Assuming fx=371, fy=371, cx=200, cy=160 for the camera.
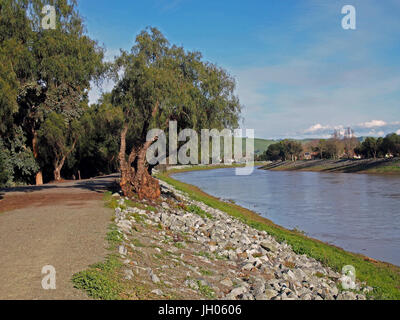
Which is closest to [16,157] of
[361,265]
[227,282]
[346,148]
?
[227,282]

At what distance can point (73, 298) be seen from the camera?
649 centimetres

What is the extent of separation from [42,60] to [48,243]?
11203mm

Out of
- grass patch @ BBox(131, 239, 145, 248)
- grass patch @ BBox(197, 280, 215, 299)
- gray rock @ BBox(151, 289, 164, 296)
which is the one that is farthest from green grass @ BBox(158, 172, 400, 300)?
grass patch @ BBox(131, 239, 145, 248)

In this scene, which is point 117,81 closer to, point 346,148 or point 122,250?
point 122,250

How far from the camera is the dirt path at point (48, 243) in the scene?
22.7 ft

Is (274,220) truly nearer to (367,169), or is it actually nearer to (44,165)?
(44,165)

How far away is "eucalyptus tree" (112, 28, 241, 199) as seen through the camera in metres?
18.8

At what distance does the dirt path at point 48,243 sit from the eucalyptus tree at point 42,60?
490 cm

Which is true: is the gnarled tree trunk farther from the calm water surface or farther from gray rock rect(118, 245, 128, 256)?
gray rock rect(118, 245, 128, 256)

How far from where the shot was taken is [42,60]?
18.1 m

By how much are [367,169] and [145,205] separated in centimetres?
7527

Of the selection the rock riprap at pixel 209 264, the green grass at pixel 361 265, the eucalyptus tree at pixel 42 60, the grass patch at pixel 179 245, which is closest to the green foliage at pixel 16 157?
the eucalyptus tree at pixel 42 60

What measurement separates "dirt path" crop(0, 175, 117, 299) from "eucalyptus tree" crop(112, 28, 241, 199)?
329cm
